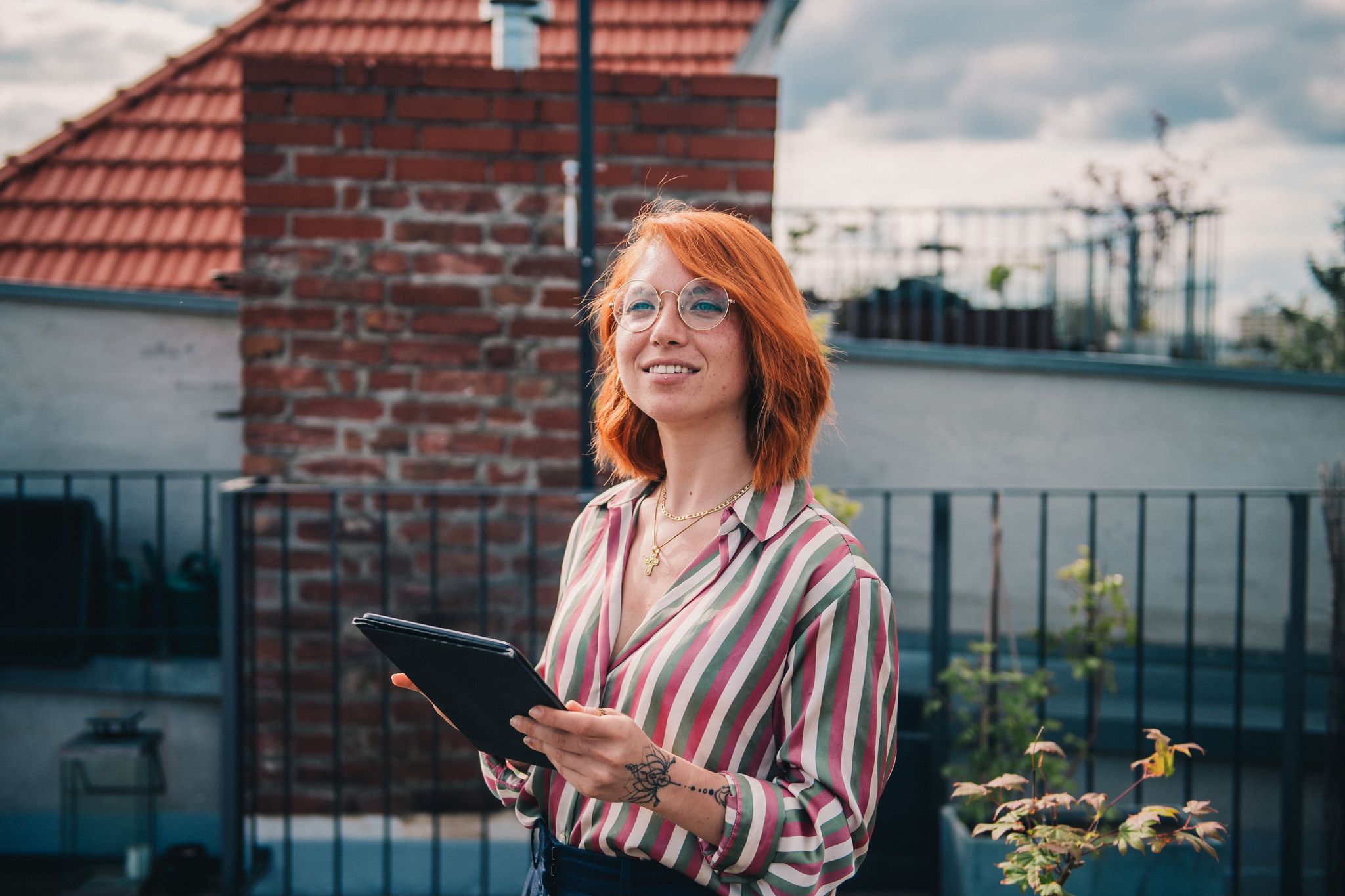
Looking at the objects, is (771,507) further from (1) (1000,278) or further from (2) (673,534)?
(1) (1000,278)

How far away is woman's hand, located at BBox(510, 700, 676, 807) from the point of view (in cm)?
108

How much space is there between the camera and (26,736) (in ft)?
14.1

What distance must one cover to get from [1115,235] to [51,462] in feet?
19.9

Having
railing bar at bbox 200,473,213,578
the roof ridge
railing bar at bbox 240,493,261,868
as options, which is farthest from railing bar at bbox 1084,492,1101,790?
the roof ridge

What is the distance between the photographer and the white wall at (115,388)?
4.75m

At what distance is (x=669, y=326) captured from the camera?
135cm

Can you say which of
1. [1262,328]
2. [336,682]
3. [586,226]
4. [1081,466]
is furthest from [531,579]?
[1262,328]

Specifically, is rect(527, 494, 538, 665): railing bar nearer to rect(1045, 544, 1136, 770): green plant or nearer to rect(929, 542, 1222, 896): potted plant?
rect(929, 542, 1222, 896): potted plant

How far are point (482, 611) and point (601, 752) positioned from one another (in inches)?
87.2

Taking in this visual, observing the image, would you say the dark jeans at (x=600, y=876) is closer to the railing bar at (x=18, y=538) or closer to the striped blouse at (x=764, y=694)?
the striped blouse at (x=764, y=694)

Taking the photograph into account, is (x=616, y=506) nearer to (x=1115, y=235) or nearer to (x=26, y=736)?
(x=26, y=736)

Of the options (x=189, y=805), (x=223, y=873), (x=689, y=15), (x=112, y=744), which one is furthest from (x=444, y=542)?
(x=689, y=15)

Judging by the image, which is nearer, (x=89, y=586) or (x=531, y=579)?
(x=531, y=579)

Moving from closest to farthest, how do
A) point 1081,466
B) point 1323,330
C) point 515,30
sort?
point 515,30
point 1081,466
point 1323,330
